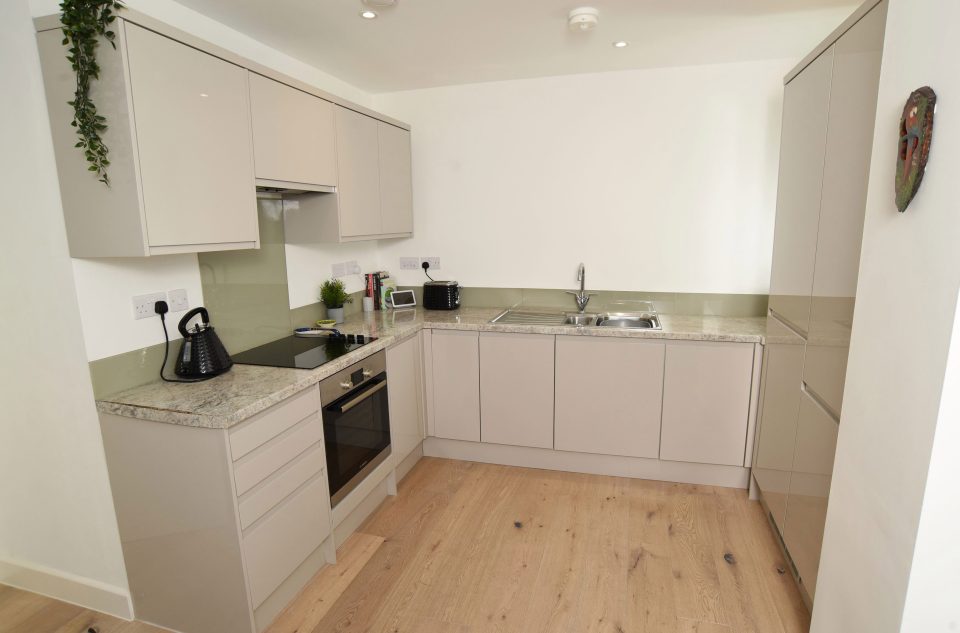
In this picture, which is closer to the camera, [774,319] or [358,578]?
[358,578]

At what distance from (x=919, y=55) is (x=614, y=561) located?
2058 mm

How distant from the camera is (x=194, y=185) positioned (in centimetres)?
181

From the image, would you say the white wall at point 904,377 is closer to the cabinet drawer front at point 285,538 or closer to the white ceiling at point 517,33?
the white ceiling at point 517,33

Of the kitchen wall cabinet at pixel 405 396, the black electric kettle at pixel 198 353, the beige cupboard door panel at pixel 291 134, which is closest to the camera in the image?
the black electric kettle at pixel 198 353

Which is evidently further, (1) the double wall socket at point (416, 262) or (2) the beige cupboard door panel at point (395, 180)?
(1) the double wall socket at point (416, 262)

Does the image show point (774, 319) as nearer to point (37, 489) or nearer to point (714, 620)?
point (714, 620)

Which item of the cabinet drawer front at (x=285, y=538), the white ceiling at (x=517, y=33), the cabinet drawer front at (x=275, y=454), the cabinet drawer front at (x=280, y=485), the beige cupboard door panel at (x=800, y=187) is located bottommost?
the cabinet drawer front at (x=285, y=538)

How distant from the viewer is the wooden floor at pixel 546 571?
1.94 metres

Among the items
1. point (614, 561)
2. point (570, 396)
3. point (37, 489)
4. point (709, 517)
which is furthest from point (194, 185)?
point (709, 517)

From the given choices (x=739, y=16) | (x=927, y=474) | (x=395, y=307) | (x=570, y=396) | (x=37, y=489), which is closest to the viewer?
(x=927, y=474)

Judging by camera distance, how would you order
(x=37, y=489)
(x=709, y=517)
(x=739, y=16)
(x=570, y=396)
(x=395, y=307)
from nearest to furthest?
(x=37, y=489)
(x=739, y=16)
(x=709, y=517)
(x=570, y=396)
(x=395, y=307)

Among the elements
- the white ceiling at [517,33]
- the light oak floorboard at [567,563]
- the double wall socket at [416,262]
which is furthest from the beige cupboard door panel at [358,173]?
the light oak floorboard at [567,563]

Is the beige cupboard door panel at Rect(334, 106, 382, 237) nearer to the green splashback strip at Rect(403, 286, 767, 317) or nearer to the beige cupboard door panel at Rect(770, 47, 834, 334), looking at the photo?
the green splashback strip at Rect(403, 286, 767, 317)

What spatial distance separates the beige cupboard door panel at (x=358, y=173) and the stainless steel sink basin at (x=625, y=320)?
60.2 inches
